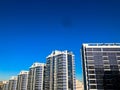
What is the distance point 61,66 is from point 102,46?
4808 centimetres

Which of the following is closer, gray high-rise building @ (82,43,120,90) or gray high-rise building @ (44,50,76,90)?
gray high-rise building @ (82,43,120,90)

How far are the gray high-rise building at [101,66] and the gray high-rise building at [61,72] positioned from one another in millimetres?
36100

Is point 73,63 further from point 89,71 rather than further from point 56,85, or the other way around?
point 89,71

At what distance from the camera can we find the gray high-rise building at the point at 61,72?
179500 mm

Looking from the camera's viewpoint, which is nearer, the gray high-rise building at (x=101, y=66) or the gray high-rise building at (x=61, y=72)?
the gray high-rise building at (x=101, y=66)

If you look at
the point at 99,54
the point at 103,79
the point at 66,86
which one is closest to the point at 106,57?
the point at 99,54

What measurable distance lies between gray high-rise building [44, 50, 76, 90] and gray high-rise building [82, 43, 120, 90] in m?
36.1

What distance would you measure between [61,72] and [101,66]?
48.5 metres

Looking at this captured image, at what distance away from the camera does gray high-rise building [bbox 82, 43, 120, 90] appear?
137125 millimetres

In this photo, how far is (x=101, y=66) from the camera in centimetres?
14225

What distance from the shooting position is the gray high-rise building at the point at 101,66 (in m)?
137

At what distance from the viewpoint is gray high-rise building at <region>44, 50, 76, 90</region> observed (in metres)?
180

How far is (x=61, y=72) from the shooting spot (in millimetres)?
181250

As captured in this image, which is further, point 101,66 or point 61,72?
point 61,72
